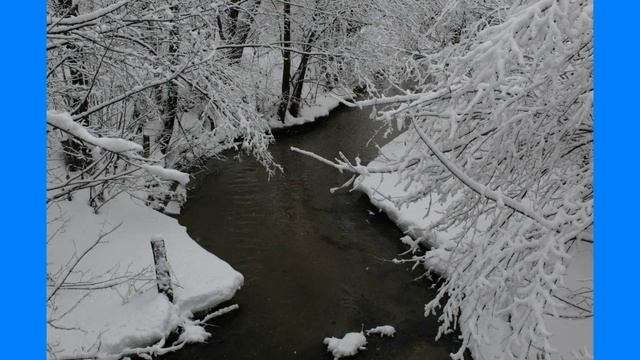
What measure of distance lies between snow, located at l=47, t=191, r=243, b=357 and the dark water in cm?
38

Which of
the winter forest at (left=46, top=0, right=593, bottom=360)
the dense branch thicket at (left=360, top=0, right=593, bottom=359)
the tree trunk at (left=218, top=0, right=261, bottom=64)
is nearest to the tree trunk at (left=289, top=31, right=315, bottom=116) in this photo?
the winter forest at (left=46, top=0, right=593, bottom=360)

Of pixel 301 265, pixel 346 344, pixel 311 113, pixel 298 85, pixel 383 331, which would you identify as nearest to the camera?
pixel 346 344

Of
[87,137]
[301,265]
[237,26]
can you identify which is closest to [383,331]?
[301,265]

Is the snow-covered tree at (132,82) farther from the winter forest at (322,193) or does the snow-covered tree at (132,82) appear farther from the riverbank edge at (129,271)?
the riverbank edge at (129,271)

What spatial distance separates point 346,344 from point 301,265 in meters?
2.04

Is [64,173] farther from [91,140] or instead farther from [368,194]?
[368,194]

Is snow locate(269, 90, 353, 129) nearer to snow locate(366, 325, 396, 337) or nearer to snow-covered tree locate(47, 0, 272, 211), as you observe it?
snow-covered tree locate(47, 0, 272, 211)

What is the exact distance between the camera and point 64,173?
551 cm

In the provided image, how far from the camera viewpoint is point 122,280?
636 centimetres

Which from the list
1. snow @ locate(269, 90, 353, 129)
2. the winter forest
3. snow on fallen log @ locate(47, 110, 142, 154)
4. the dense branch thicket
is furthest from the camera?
snow @ locate(269, 90, 353, 129)

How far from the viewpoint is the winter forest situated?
2.76m

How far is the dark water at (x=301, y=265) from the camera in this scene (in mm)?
6156

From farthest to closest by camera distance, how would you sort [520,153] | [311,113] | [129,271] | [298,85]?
[311,113] < [298,85] < [129,271] < [520,153]

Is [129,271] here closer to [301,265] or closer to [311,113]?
[301,265]
